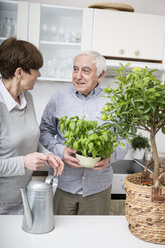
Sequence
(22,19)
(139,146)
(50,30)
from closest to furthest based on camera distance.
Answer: (22,19) < (50,30) < (139,146)

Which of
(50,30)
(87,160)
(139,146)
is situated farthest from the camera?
(139,146)

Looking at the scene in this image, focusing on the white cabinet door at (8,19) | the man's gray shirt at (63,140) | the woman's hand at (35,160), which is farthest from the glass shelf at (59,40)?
the woman's hand at (35,160)

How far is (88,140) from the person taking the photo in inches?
42.1

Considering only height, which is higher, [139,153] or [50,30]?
Answer: [50,30]

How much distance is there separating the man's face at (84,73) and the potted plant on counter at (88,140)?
615 mm

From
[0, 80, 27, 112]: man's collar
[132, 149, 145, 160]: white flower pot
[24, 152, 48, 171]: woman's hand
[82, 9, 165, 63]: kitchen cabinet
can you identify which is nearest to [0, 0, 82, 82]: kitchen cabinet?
[82, 9, 165, 63]: kitchen cabinet

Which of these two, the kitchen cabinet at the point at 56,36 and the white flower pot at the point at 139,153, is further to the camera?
the white flower pot at the point at 139,153

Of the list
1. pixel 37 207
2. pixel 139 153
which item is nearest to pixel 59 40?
pixel 139 153

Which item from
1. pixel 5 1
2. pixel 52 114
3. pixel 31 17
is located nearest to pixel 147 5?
pixel 31 17

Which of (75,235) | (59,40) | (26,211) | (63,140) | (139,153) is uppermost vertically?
(59,40)

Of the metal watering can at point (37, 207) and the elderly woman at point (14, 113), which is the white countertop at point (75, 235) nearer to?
the metal watering can at point (37, 207)

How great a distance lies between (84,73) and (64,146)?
1.54 ft

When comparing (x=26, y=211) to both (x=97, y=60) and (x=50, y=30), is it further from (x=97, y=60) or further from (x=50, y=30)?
(x=50, y=30)

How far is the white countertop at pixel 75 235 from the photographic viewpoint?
3.26 ft
